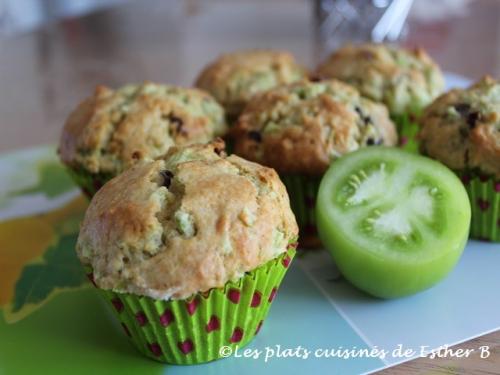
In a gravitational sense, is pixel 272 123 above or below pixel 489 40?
above

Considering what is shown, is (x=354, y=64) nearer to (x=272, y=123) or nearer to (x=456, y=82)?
(x=272, y=123)

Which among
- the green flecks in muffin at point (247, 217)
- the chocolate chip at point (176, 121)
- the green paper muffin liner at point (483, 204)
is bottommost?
the green paper muffin liner at point (483, 204)

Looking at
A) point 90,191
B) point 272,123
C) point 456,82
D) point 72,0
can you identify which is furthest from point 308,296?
point 72,0

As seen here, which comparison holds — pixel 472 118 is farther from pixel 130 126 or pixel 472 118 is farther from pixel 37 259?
→ pixel 37 259

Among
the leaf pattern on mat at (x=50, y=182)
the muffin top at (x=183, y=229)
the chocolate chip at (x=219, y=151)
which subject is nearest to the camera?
the muffin top at (x=183, y=229)

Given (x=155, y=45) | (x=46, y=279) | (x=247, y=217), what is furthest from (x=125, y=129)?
(x=155, y=45)

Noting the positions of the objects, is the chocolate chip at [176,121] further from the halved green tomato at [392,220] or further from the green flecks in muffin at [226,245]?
the green flecks in muffin at [226,245]

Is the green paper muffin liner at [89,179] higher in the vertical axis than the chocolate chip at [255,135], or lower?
lower

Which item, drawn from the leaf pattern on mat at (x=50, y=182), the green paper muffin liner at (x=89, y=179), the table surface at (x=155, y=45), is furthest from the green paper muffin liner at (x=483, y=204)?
the table surface at (x=155, y=45)
